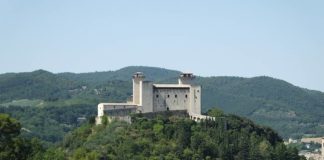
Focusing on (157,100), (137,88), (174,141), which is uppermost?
(137,88)

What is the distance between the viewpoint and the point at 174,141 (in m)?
94.4

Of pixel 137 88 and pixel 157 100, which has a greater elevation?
pixel 137 88

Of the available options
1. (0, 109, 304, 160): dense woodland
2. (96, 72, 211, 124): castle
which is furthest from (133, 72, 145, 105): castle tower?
(0, 109, 304, 160): dense woodland

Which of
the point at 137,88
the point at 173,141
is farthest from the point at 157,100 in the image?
the point at 173,141

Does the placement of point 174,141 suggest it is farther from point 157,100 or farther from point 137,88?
point 137,88

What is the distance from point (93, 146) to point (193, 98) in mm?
16175

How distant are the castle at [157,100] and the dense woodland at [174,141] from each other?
1261 mm

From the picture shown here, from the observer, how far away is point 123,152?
291 ft

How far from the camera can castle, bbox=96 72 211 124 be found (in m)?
95.9

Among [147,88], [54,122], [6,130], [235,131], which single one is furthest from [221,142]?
[54,122]

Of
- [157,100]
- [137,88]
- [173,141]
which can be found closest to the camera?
[173,141]

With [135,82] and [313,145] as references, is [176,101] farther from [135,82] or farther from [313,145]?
[313,145]

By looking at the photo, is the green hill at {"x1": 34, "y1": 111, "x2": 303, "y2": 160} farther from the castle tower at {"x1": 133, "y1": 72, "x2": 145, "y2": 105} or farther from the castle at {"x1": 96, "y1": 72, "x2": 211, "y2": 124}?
the castle tower at {"x1": 133, "y1": 72, "x2": 145, "y2": 105}

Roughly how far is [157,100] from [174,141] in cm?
610
